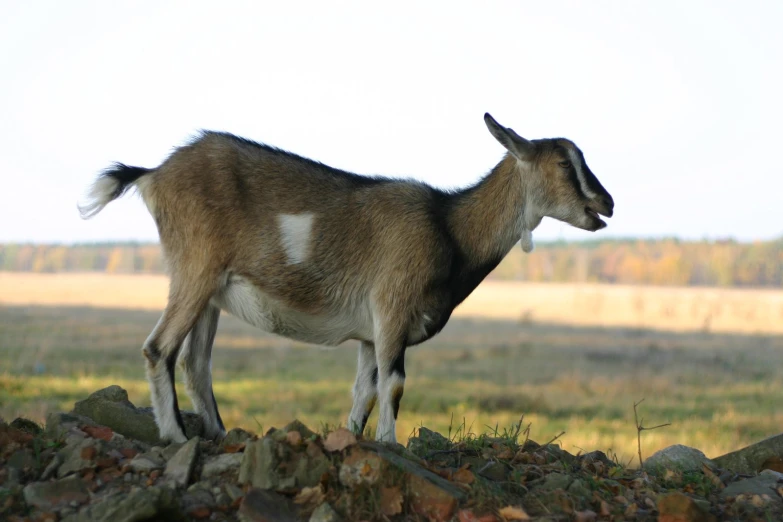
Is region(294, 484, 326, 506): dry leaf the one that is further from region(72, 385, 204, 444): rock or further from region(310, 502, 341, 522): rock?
region(72, 385, 204, 444): rock

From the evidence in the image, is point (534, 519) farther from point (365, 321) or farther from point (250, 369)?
point (250, 369)

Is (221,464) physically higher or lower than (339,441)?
lower

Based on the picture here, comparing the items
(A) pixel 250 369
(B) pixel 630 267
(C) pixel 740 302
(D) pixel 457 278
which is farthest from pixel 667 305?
(D) pixel 457 278

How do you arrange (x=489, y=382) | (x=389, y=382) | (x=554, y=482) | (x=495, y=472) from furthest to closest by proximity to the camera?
(x=489, y=382) < (x=389, y=382) < (x=495, y=472) < (x=554, y=482)

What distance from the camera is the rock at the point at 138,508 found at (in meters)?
5.73

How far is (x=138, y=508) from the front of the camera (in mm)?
5734

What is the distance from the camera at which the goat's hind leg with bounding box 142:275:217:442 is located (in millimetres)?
7805

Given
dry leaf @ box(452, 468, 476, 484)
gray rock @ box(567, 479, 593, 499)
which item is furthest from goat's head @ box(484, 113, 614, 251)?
dry leaf @ box(452, 468, 476, 484)

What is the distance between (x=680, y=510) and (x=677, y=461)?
2.07m

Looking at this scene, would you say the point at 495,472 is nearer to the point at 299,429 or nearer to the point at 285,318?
the point at 299,429

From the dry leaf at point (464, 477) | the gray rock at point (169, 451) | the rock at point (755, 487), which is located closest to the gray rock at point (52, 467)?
the gray rock at point (169, 451)

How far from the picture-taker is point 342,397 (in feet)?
99.6

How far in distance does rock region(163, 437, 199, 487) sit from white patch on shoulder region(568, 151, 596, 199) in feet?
14.5

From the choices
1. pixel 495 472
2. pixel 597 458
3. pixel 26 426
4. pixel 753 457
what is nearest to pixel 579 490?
pixel 495 472
